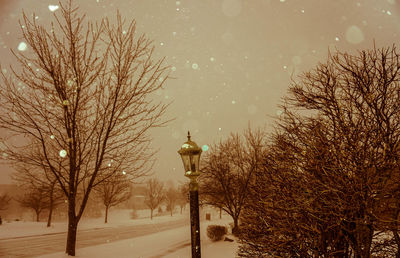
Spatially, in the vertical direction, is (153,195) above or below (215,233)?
above

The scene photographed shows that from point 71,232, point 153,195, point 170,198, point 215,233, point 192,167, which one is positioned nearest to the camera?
point 192,167

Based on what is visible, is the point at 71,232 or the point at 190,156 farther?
the point at 71,232

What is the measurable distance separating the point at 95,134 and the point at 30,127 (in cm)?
203

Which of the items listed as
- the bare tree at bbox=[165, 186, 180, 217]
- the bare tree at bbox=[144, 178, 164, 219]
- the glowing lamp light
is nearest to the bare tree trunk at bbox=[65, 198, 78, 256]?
the glowing lamp light

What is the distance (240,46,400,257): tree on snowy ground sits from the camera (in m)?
5.32

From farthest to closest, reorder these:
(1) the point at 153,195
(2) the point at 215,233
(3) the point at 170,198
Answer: (3) the point at 170,198, (1) the point at 153,195, (2) the point at 215,233

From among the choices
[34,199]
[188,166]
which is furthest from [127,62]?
[34,199]

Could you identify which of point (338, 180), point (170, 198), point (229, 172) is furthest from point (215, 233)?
point (170, 198)

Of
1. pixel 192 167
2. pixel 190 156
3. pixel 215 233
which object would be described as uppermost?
pixel 190 156

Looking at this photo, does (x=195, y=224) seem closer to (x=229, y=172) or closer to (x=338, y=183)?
(x=338, y=183)

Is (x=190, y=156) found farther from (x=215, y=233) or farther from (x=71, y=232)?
(x=215, y=233)

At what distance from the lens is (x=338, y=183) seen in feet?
17.8

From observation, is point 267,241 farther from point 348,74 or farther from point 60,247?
point 60,247

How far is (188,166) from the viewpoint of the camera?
5.10 m
